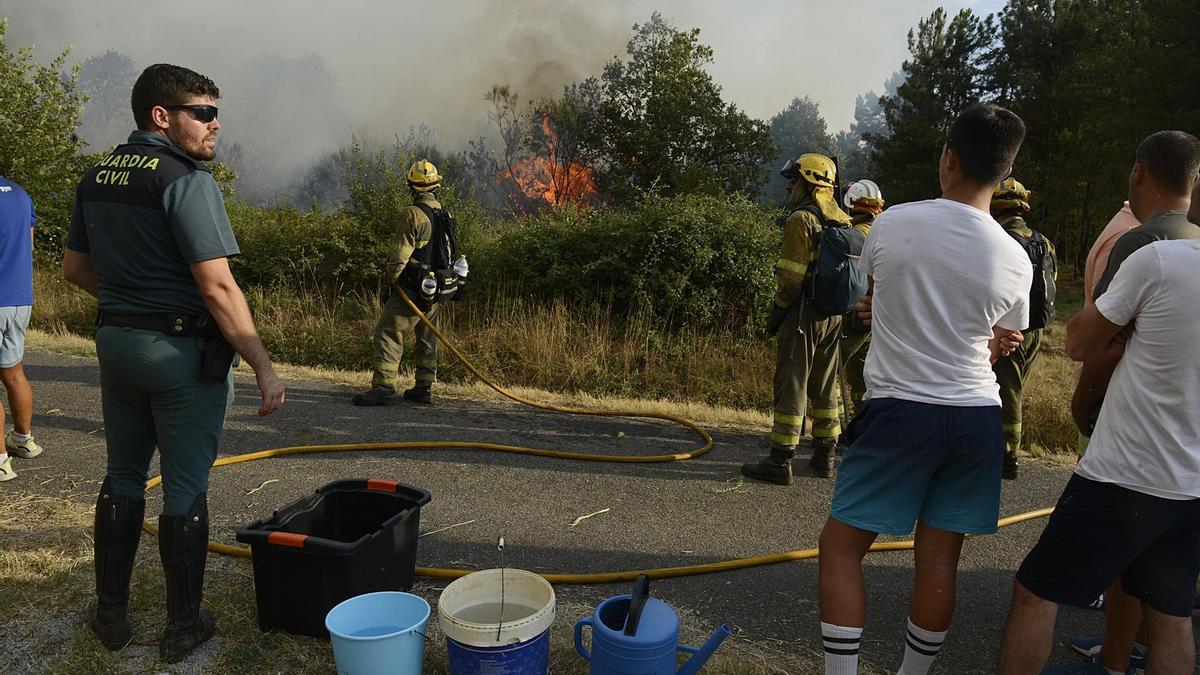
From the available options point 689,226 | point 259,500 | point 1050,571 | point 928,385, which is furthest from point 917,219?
point 689,226

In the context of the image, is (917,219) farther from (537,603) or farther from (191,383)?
(191,383)

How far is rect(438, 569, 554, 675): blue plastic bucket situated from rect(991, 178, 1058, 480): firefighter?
3.41m

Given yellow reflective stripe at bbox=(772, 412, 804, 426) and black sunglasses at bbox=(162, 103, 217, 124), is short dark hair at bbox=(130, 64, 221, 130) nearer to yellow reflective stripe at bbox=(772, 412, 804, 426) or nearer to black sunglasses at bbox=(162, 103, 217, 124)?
black sunglasses at bbox=(162, 103, 217, 124)

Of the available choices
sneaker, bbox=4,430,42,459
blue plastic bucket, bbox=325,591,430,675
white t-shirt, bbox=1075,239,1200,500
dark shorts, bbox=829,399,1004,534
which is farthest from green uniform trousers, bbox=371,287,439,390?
white t-shirt, bbox=1075,239,1200,500

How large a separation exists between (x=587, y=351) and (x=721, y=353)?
5.05ft

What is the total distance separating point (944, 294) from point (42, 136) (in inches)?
546

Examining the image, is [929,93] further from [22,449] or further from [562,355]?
[22,449]

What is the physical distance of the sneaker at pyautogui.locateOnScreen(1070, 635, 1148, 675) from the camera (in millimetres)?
2754

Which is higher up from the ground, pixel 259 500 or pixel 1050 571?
pixel 1050 571

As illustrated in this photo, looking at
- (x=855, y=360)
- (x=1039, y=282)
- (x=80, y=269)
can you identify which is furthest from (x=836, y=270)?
(x=80, y=269)

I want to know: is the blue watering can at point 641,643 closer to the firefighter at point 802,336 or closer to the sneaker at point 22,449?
the firefighter at point 802,336

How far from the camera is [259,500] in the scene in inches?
167

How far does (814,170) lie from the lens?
456 centimetres

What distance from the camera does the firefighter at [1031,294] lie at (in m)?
4.60
